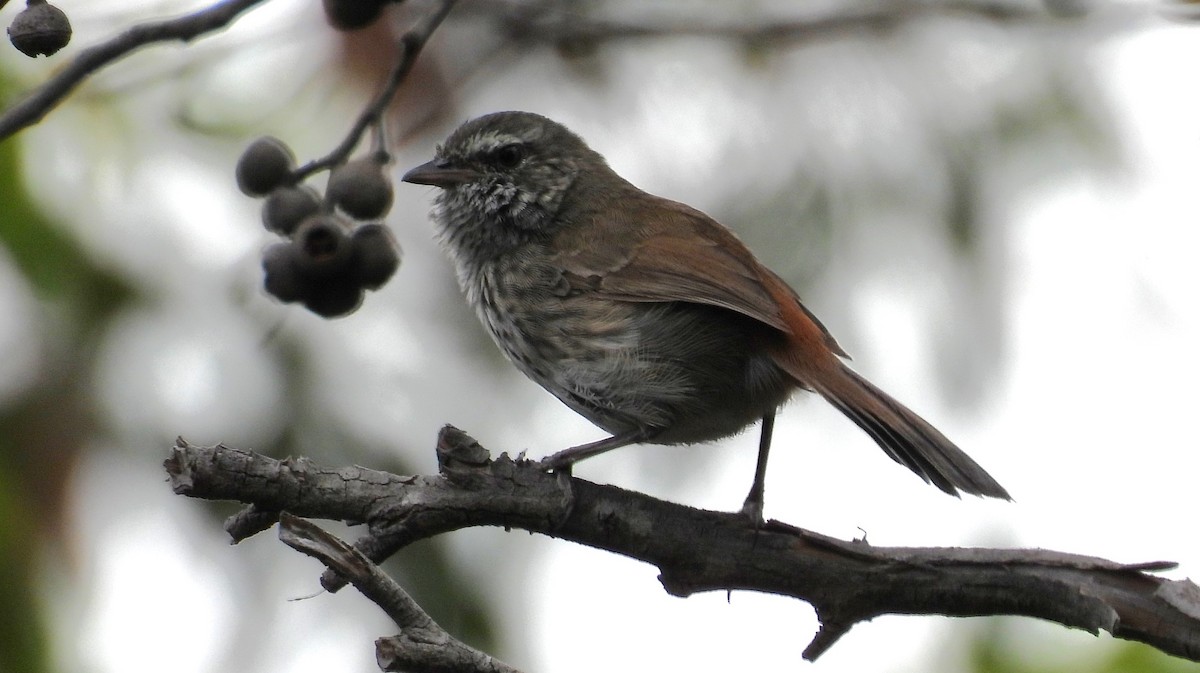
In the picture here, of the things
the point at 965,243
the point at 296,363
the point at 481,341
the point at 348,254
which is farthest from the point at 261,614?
the point at 965,243

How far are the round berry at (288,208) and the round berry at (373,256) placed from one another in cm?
16

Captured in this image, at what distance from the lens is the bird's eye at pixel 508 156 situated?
4.77 meters

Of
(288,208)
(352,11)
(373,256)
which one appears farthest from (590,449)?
(352,11)

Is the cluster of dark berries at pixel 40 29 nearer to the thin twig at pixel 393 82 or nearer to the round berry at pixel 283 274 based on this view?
the thin twig at pixel 393 82

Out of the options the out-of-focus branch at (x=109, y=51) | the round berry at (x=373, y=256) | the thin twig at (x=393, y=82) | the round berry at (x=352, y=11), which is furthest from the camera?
the round berry at (x=373, y=256)

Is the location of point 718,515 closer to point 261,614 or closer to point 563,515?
point 563,515

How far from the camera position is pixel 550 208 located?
15.4ft

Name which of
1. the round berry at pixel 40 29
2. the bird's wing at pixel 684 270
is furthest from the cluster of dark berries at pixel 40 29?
the bird's wing at pixel 684 270

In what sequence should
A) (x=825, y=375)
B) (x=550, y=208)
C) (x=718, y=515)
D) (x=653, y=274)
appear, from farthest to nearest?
(x=550, y=208), (x=653, y=274), (x=825, y=375), (x=718, y=515)

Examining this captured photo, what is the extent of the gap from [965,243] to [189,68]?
3.37 metres

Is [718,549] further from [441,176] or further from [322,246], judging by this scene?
[441,176]

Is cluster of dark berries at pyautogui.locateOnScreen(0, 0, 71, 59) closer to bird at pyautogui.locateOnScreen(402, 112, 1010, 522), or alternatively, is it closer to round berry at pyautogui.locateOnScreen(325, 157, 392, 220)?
round berry at pyautogui.locateOnScreen(325, 157, 392, 220)

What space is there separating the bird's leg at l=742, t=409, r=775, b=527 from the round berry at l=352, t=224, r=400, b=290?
1277 mm

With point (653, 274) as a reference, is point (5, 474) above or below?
below
